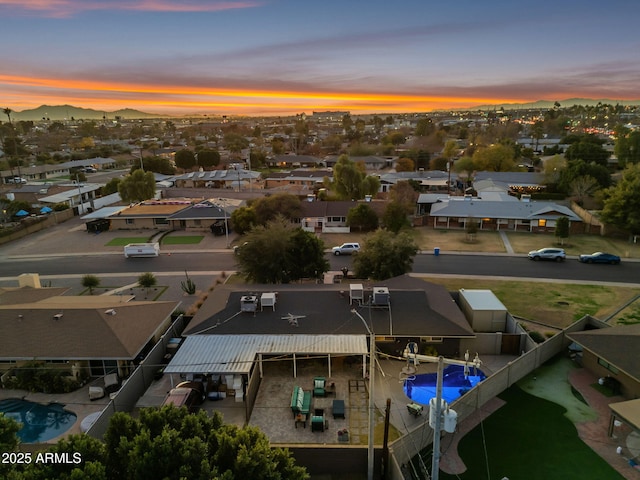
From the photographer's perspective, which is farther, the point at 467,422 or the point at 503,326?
the point at 503,326

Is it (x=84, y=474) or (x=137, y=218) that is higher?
(x=84, y=474)

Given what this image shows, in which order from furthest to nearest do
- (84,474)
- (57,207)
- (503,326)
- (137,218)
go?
1. (57,207)
2. (137,218)
3. (503,326)
4. (84,474)

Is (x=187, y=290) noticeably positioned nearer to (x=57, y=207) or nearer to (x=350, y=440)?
(x=350, y=440)

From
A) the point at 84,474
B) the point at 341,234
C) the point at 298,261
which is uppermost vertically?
the point at 84,474

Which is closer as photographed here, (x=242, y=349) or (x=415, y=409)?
(x=415, y=409)

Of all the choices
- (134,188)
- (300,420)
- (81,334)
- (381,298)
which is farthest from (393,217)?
(134,188)

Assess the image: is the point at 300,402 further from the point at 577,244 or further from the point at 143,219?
the point at 143,219

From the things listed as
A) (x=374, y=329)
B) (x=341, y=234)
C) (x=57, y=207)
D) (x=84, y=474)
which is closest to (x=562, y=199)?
(x=341, y=234)

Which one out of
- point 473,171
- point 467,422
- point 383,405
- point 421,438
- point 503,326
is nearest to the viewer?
point 421,438
